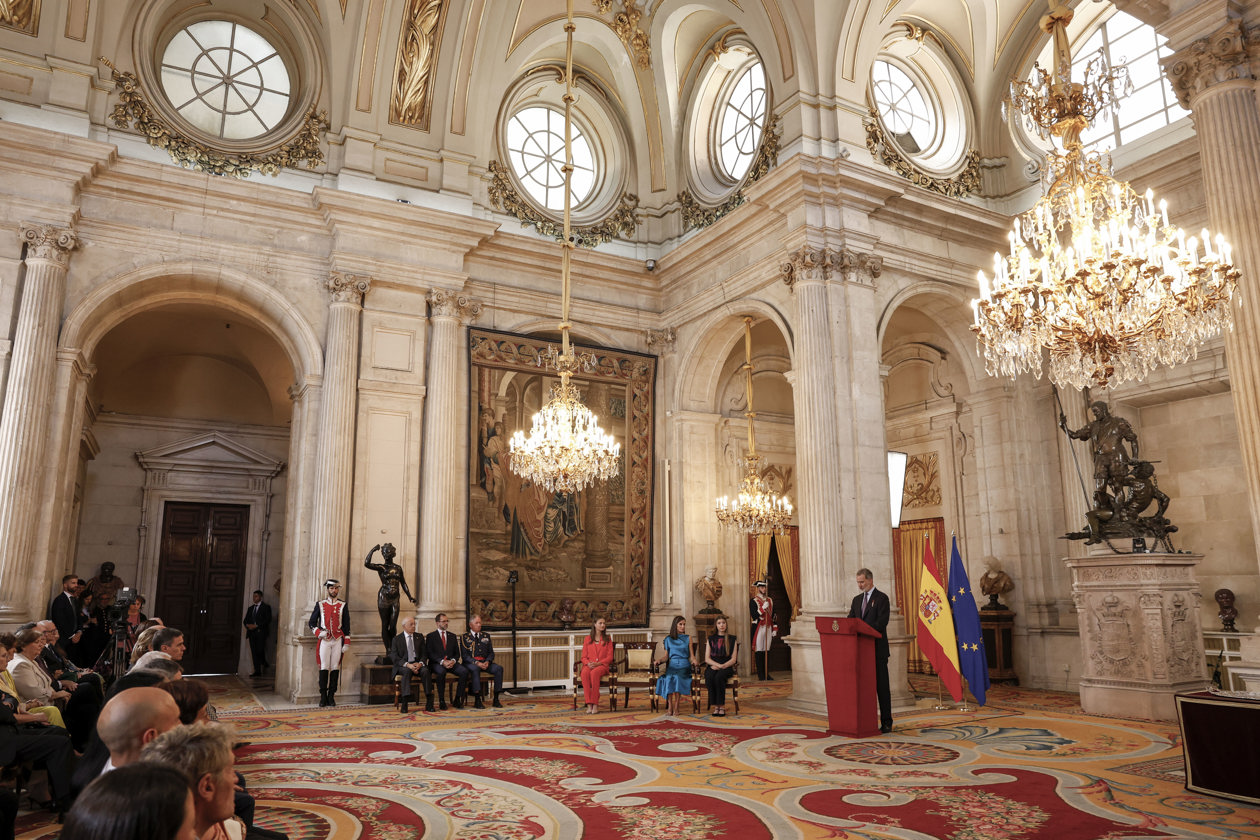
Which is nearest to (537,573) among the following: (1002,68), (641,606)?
(641,606)

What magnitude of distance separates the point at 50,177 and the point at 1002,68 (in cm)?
1211

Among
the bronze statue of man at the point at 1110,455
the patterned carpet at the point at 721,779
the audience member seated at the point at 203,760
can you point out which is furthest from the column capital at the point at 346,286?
the audience member seated at the point at 203,760

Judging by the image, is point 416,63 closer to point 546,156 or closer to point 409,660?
point 546,156

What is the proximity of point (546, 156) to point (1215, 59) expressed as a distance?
8.79 m

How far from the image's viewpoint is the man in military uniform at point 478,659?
9758mm

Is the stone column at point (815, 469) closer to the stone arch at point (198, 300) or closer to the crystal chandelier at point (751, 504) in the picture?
the crystal chandelier at point (751, 504)

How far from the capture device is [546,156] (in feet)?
43.9

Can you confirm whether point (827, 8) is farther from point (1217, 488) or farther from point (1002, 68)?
point (1217, 488)

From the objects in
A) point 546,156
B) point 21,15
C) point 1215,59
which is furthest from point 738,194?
point 21,15

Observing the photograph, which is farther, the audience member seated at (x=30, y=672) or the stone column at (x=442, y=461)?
the stone column at (x=442, y=461)

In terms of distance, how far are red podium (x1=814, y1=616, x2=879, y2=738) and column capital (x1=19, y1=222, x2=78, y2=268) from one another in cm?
887

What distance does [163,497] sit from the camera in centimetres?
1420

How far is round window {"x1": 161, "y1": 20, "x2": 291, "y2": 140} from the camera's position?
36.9 ft

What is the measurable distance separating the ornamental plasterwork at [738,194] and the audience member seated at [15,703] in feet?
30.3
